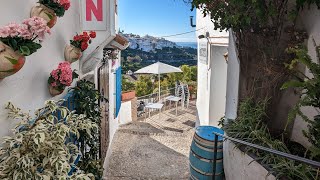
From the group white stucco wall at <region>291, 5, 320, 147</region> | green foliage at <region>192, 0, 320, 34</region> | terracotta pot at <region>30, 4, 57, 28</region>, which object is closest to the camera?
terracotta pot at <region>30, 4, 57, 28</region>

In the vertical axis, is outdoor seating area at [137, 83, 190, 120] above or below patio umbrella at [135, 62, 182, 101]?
below

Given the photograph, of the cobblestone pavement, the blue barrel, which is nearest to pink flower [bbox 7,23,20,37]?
the blue barrel

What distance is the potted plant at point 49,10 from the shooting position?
2.31 meters

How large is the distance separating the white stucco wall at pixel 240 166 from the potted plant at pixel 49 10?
2.52m

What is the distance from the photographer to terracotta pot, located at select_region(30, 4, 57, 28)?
231cm

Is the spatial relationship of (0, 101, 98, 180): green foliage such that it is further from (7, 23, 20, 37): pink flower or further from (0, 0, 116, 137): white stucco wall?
(7, 23, 20, 37): pink flower

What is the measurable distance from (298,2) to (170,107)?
10.7m

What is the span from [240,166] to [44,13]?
9.00 ft

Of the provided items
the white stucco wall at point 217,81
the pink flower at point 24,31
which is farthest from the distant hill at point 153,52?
the pink flower at point 24,31

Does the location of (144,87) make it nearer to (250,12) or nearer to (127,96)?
(127,96)

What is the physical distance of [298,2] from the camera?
292 centimetres

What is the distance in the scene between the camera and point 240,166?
314cm

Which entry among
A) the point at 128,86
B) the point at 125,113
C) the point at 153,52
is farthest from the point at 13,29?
the point at 153,52

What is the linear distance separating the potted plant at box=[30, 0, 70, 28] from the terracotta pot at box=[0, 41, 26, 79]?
0.81m
